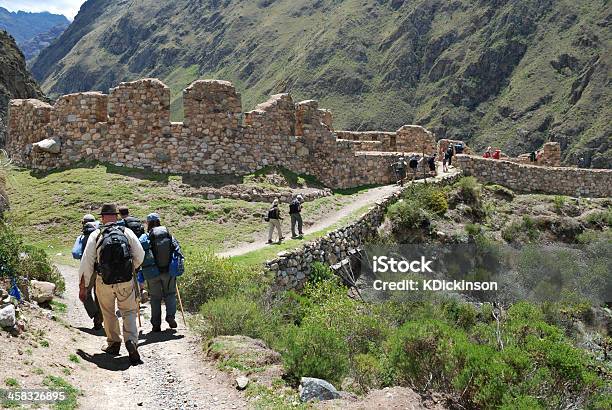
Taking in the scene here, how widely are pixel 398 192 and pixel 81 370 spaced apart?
1673 centimetres

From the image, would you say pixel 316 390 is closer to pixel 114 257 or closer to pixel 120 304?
pixel 120 304

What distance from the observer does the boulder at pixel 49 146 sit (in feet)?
69.5

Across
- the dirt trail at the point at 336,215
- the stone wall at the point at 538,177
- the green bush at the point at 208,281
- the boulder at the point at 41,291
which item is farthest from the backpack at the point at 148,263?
the stone wall at the point at 538,177

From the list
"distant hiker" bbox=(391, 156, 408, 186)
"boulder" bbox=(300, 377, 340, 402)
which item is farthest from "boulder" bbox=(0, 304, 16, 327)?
"distant hiker" bbox=(391, 156, 408, 186)

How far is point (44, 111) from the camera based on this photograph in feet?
72.9

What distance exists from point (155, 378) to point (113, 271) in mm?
1562

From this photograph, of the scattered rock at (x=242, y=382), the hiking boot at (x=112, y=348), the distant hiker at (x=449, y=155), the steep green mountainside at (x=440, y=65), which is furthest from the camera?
the steep green mountainside at (x=440, y=65)

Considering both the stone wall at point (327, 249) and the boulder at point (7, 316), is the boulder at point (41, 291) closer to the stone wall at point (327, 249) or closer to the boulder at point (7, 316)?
the boulder at point (7, 316)

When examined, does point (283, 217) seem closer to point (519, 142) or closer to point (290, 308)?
point (290, 308)

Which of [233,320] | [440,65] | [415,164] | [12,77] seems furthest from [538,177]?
[440,65]

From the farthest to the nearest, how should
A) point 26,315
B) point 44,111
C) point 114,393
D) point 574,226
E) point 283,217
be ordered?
point 574,226, point 44,111, point 283,217, point 26,315, point 114,393

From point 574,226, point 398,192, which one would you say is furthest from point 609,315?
point 398,192

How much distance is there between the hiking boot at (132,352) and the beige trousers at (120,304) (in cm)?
9

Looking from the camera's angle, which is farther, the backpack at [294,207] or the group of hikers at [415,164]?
the group of hikers at [415,164]
